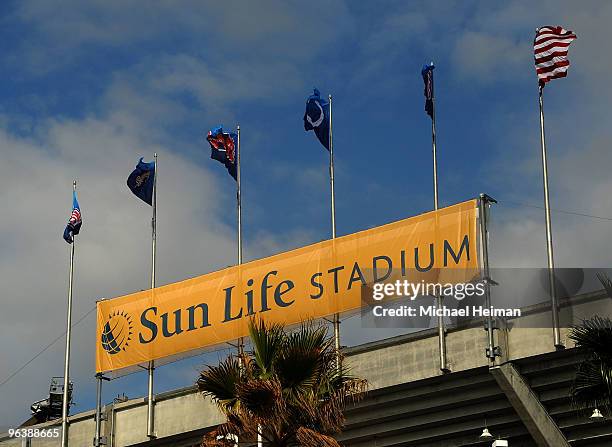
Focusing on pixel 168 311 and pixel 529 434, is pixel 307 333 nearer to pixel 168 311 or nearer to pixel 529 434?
pixel 529 434

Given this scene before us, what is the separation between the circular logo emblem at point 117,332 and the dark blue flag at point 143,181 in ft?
17.0

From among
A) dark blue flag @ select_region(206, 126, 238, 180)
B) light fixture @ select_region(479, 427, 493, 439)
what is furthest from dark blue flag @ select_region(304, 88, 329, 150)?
light fixture @ select_region(479, 427, 493, 439)

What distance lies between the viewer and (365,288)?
1420 inches

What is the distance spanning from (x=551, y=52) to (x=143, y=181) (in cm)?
1687

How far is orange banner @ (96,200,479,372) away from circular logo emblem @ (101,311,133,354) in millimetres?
34

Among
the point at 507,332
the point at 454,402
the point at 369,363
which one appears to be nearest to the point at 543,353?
the point at 507,332

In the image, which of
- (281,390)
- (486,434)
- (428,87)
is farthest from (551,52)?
(281,390)

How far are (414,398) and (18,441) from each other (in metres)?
17.6

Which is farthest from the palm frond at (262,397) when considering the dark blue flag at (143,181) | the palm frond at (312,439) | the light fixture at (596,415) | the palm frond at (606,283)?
the dark blue flag at (143,181)

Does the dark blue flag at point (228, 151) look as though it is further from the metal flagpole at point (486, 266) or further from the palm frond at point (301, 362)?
the palm frond at point (301, 362)

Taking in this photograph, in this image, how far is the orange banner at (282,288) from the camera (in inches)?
1368

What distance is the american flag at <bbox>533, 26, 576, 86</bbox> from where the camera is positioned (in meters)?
35.4

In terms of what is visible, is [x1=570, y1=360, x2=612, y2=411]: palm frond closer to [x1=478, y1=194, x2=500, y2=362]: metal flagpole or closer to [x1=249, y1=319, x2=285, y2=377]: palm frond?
[x1=249, y1=319, x2=285, y2=377]: palm frond

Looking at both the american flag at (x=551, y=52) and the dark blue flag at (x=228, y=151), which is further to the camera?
the dark blue flag at (x=228, y=151)
